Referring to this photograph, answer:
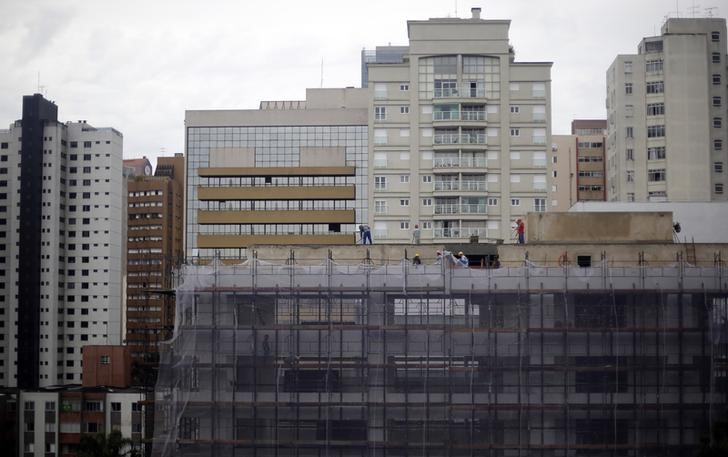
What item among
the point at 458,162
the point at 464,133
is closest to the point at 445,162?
the point at 458,162

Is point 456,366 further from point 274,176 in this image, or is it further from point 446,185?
point 274,176

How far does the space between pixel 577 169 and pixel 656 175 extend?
90.9 feet

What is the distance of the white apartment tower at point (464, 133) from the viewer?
68188mm

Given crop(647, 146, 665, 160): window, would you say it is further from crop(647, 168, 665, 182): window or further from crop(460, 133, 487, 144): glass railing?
crop(460, 133, 487, 144): glass railing

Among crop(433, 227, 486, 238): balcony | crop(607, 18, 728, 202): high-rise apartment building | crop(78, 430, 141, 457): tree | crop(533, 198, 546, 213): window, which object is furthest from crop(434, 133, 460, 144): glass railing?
crop(78, 430, 141, 457): tree

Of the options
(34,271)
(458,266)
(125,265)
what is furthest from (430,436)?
(125,265)

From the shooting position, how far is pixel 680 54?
80.2 m

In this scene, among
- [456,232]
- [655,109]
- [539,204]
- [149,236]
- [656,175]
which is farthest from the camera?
[149,236]

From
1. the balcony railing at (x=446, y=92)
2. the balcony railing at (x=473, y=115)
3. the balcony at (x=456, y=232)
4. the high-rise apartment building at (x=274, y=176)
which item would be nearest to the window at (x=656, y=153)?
the balcony railing at (x=473, y=115)

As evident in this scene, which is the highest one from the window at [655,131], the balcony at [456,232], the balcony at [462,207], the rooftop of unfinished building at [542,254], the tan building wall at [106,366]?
the window at [655,131]

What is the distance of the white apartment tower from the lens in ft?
224

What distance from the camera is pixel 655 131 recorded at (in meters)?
81.1

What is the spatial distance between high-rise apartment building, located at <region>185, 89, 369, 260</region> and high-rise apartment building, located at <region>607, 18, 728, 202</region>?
2451 cm

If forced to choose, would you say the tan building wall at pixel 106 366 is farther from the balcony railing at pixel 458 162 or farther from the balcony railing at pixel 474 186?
the balcony railing at pixel 474 186
